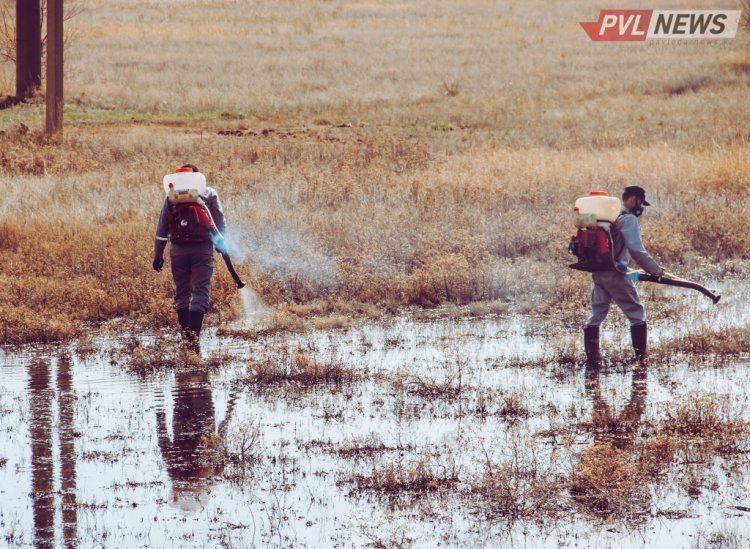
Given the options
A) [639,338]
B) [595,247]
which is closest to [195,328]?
[595,247]

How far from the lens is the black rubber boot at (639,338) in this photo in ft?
31.3

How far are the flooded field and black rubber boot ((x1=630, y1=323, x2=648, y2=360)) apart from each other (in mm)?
171

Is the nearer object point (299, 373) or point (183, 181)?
point (299, 373)

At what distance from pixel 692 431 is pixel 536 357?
8.17 ft

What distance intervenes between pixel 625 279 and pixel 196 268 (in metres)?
3.85

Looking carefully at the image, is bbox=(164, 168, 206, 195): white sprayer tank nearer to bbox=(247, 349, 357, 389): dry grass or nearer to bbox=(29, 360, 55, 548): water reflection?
bbox=(247, 349, 357, 389): dry grass

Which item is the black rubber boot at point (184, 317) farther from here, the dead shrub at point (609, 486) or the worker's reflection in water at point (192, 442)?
the dead shrub at point (609, 486)

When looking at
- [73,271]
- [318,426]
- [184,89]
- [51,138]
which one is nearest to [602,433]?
[318,426]

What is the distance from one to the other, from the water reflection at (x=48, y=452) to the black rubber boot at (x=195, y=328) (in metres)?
1.13

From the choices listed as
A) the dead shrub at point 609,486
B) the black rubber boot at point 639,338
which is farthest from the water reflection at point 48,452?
the black rubber boot at point 639,338

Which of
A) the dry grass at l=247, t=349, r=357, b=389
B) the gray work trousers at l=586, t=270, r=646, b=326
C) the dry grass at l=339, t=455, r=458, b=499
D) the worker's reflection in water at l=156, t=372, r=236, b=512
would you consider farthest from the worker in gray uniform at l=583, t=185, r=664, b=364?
the worker's reflection in water at l=156, t=372, r=236, b=512

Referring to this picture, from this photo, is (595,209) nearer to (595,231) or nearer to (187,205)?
(595,231)

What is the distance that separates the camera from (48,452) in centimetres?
734

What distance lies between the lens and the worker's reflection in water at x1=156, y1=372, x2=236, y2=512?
666 cm
